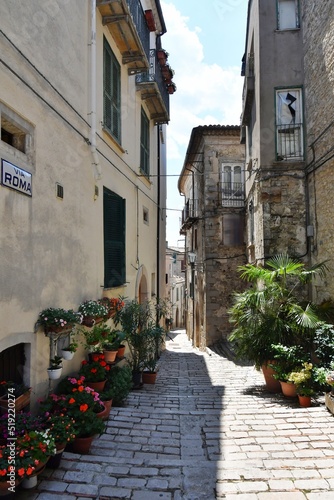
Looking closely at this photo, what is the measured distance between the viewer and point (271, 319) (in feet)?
25.1

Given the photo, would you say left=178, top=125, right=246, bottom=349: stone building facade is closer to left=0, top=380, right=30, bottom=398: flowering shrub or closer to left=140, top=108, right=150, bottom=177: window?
left=140, top=108, right=150, bottom=177: window

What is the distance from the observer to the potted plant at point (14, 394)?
3.85 m

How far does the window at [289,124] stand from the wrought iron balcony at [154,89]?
3539mm

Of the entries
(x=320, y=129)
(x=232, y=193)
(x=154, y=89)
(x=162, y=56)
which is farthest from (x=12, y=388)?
(x=232, y=193)

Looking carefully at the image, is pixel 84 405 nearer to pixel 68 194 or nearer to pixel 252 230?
pixel 68 194

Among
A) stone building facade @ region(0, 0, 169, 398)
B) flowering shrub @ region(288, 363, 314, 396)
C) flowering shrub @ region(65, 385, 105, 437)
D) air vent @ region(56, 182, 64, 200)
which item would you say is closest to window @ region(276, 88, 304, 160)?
stone building facade @ region(0, 0, 169, 398)

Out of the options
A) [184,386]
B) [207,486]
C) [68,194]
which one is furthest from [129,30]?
[207,486]

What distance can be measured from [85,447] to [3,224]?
269 centimetres

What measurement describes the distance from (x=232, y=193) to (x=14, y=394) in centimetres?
1389

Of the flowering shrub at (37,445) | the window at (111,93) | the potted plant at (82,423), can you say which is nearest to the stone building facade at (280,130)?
the window at (111,93)

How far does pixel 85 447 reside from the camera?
4.30 meters

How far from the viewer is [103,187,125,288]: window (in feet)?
25.0

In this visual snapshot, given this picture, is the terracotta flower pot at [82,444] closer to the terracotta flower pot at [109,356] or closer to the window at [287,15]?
the terracotta flower pot at [109,356]

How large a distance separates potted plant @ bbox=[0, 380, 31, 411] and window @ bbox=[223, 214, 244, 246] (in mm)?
12980
